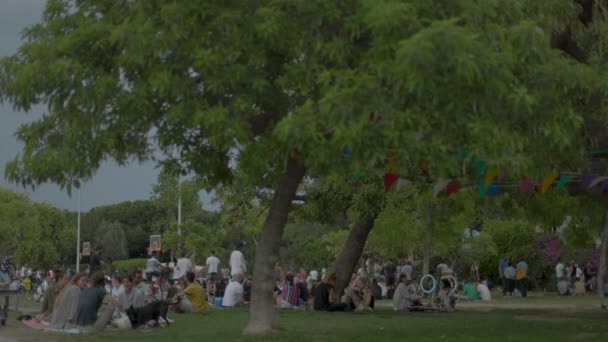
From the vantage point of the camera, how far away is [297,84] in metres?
14.7

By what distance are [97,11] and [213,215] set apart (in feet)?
284

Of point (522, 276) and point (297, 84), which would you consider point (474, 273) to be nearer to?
point (522, 276)

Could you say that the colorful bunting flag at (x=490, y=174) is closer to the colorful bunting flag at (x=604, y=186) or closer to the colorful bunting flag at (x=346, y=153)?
the colorful bunting flag at (x=346, y=153)

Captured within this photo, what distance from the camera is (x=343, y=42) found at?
47.3 ft

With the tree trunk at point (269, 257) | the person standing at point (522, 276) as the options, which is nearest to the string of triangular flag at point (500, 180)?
the tree trunk at point (269, 257)

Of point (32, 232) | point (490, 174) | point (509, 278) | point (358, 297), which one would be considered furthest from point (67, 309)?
point (32, 232)

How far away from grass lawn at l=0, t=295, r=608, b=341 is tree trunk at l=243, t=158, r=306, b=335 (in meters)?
0.32

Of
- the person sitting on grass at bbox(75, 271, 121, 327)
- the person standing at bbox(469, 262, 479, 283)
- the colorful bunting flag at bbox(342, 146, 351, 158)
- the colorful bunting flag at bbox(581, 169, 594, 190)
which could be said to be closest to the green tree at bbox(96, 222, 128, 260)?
the person standing at bbox(469, 262, 479, 283)

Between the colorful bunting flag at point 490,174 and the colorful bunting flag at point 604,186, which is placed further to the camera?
the colorful bunting flag at point 604,186

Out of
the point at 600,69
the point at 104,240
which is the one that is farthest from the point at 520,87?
the point at 104,240

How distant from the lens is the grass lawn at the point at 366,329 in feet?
54.6

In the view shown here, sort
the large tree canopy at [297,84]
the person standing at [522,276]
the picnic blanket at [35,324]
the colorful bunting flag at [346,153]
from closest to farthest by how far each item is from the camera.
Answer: the large tree canopy at [297,84]
the colorful bunting flag at [346,153]
the picnic blanket at [35,324]
the person standing at [522,276]

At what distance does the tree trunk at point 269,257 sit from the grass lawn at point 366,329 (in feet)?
1.04

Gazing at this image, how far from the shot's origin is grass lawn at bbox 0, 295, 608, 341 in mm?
16641
